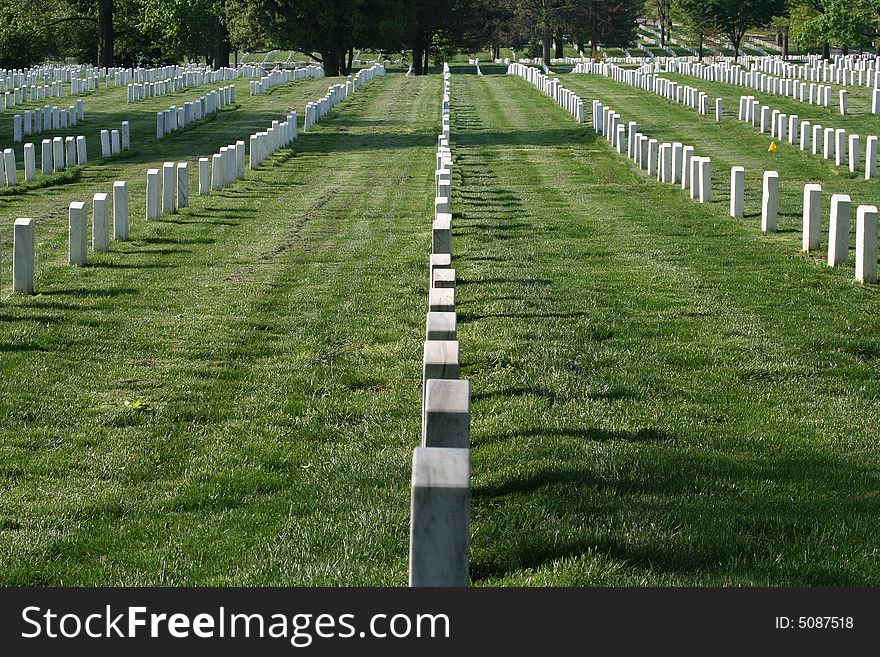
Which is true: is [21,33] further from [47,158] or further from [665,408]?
[665,408]

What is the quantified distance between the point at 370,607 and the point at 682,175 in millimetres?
21663

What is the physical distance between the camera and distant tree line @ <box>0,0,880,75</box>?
73875mm

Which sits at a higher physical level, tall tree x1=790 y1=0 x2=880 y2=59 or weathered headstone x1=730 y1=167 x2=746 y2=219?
tall tree x1=790 y1=0 x2=880 y2=59

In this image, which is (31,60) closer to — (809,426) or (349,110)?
(349,110)

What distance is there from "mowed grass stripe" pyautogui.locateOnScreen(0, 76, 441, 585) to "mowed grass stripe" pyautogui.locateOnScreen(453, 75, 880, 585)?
2.12 ft

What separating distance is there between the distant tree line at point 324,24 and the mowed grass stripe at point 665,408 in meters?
57.0

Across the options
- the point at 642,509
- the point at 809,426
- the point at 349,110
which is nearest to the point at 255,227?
the point at 809,426

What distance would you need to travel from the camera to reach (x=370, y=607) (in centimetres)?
469

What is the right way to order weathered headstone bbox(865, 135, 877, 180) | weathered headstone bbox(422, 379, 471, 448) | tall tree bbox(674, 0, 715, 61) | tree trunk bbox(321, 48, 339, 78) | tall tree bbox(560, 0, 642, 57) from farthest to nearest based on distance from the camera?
tall tree bbox(560, 0, 642, 57) < tall tree bbox(674, 0, 715, 61) < tree trunk bbox(321, 48, 339, 78) < weathered headstone bbox(865, 135, 877, 180) < weathered headstone bbox(422, 379, 471, 448)

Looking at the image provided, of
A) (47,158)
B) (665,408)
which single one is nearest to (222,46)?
(47,158)

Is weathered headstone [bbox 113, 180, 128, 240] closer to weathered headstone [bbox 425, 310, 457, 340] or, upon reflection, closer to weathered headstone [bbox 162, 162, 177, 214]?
→ weathered headstone [bbox 162, 162, 177, 214]

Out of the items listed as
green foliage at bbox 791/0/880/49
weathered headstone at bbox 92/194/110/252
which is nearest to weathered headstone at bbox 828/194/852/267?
weathered headstone at bbox 92/194/110/252

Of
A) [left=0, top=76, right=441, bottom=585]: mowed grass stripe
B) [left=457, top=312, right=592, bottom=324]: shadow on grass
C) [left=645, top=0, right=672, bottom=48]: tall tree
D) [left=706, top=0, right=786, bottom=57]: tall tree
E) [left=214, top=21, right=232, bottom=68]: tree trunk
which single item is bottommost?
[left=0, top=76, right=441, bottom=585]: mowed grass stripe

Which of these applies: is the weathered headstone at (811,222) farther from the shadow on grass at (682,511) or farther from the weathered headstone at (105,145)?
the weathered headstone at (105,145)
